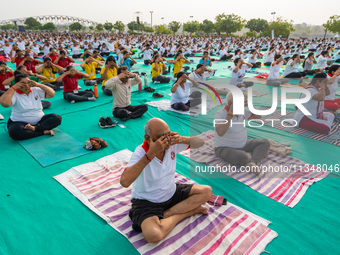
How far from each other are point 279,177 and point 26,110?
4.77 meters

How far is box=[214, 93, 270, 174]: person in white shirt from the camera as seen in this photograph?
354 centimetres

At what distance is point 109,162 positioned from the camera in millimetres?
3760

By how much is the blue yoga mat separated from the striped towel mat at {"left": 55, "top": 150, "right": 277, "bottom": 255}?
0.58 m

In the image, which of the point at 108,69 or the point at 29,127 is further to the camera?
the point at 108,69

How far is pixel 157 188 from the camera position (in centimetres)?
233

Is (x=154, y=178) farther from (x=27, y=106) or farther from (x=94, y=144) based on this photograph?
(x=27, y=106)

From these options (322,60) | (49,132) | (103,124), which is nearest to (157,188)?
(103,124)

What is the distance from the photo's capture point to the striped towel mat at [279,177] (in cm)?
306

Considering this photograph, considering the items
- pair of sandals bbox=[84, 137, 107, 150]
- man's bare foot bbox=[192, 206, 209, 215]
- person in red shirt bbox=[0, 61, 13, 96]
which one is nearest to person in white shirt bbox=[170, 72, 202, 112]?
pair of sandals bbox=[84, 137, 107, 150]

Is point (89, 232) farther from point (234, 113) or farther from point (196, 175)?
point (234, 113)

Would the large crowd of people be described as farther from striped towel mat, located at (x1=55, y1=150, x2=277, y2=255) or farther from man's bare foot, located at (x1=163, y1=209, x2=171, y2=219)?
striped towel mat, located at (x1=55, y1=150, x2=277, y2=255)

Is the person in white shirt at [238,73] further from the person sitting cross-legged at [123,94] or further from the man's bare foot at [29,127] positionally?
the man's bare foot at [29,127]

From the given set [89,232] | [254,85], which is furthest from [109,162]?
[254,85]

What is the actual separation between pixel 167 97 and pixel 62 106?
326 centimetres
